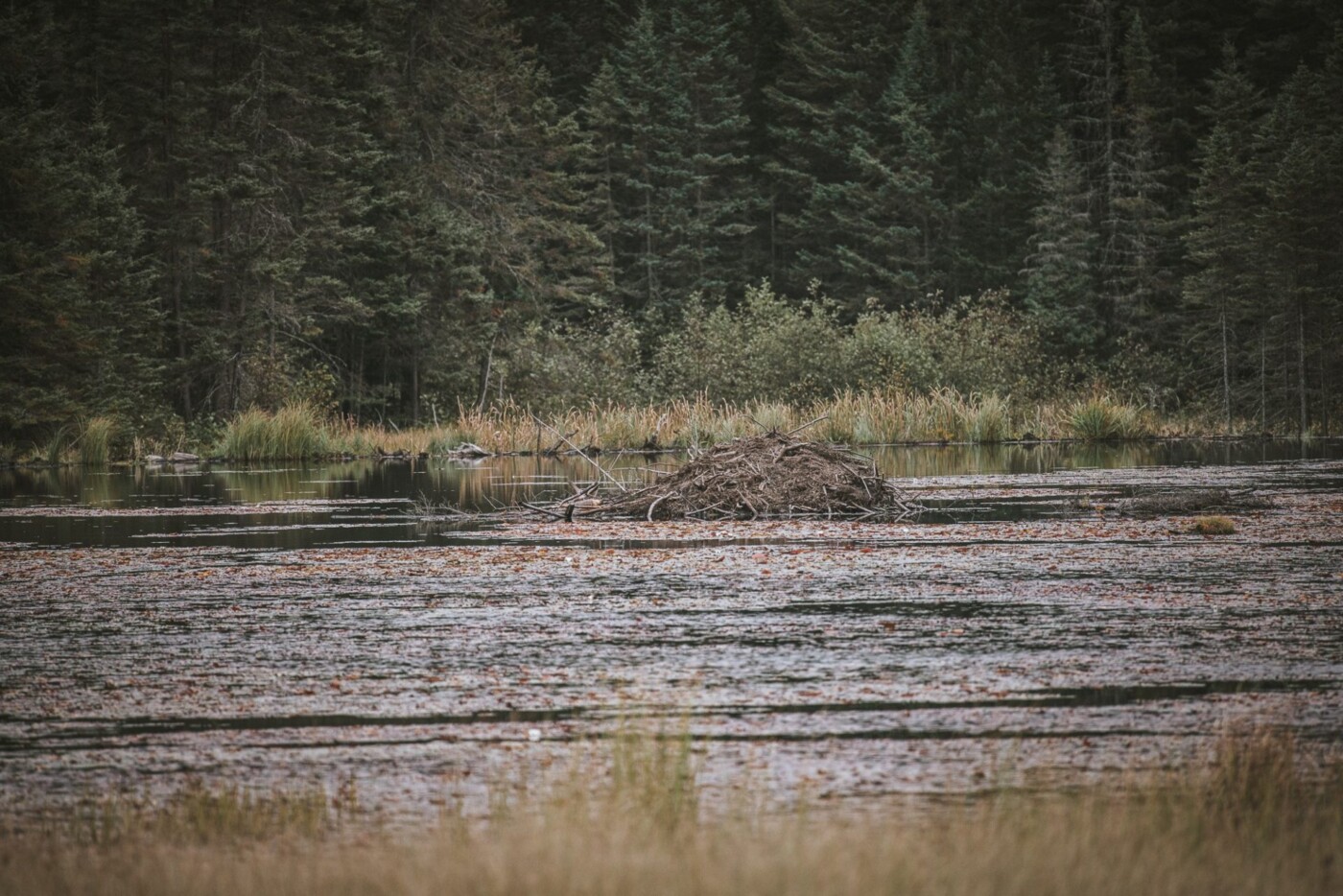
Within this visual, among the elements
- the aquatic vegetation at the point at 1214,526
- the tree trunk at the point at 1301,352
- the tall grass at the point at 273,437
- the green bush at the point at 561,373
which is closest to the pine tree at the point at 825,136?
the green bush at the point at 561,373

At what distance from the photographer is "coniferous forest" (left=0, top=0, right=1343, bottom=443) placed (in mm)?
45344

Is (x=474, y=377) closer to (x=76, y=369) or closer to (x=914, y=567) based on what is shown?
(x=76, y=369)

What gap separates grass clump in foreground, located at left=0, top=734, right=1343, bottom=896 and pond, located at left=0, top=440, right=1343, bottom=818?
0.44m

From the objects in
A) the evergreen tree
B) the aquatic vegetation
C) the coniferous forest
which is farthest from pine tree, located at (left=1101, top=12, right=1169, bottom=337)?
the aquatic vegetation

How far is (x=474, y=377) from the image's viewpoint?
5275cm

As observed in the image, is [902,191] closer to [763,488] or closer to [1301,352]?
[1301,352]

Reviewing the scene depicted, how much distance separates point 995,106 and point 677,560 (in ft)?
188

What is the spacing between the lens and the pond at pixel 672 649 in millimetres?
6883

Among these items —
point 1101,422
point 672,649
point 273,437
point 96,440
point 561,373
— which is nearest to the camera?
point 672,649

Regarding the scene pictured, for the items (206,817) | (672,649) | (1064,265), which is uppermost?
(1064,265)

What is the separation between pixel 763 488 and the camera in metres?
19.0

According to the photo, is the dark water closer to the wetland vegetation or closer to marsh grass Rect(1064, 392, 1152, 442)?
the wetland vegetation

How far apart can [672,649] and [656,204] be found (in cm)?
6401

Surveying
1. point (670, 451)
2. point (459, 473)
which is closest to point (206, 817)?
point (459, 473)
